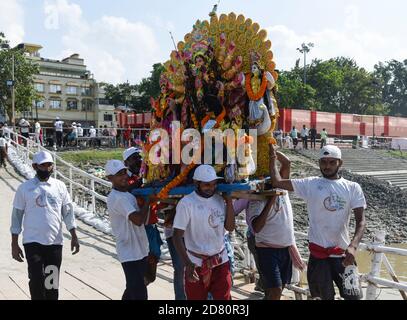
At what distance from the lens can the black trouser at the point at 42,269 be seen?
4500 millimetres

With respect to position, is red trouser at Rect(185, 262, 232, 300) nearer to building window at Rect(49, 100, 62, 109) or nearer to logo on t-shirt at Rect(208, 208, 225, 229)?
logo on t-shirt at Rect(208, 208, 225, 229)

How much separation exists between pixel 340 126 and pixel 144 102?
83.3 ft

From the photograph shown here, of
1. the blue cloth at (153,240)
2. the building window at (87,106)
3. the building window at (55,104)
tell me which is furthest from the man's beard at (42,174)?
the building window at (87,106)

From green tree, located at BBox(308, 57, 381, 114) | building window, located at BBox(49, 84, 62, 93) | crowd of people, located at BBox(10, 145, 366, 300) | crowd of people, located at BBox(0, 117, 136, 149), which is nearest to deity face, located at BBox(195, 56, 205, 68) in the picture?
crowd of people, located at BBox(10, 145, 366, 300)

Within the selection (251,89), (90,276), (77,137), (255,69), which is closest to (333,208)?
(251,89)

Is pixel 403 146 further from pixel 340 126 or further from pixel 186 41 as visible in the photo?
pixel 186 41

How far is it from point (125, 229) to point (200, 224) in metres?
0.74

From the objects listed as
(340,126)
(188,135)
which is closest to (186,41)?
(188,135)

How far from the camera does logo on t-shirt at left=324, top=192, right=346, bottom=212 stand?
407cm

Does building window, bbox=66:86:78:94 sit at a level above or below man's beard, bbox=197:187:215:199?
above

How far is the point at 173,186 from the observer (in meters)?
4.53

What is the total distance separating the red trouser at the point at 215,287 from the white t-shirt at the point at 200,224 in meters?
0.09

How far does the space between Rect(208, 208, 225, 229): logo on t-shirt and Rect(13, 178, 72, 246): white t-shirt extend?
1.59 m
